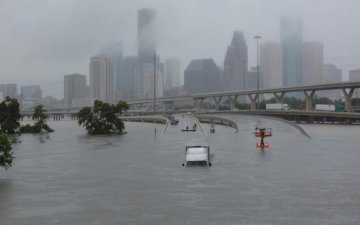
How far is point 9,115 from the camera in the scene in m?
79.1

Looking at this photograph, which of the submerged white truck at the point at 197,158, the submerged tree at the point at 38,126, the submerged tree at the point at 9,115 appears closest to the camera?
the submerged white truck at the point at 197,158

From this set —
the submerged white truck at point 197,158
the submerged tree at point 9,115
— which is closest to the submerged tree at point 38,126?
the submerged tree at point 9,115

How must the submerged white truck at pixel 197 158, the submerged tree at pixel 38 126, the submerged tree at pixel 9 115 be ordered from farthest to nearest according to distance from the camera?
the submerged tree at pixel 38 126
the submerged tree at pixel 9 115
the submerged white truck at pixel 197 158

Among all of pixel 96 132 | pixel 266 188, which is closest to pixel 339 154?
pixel 266 188

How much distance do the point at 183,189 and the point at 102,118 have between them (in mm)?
55353

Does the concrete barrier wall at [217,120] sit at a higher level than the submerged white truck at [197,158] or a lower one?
higher

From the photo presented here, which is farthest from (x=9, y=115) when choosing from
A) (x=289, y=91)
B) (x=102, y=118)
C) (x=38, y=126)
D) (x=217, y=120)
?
(x=289, y=91)

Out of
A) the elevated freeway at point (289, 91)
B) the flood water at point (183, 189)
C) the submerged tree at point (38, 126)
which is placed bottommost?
the flood water at point (183, 189)

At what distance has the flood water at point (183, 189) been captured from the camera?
18047mm

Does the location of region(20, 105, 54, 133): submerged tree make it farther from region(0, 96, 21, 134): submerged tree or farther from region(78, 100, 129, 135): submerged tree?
region(78, 100, 129, 135): submerged tree

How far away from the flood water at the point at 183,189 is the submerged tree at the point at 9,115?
→ 41.2 metres

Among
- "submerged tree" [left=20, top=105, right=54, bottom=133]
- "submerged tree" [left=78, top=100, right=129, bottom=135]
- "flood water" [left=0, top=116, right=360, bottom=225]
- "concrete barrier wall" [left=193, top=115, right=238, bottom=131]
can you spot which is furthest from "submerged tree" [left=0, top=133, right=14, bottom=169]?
"concrete barrier wall" [left=193, top=115, right=238, bottom=131]

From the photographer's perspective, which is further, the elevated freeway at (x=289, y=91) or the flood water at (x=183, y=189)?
the elevated freeway at (x=289, y=91)

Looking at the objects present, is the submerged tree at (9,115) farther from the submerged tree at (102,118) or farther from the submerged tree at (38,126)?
the submerged tree at (102,118)
